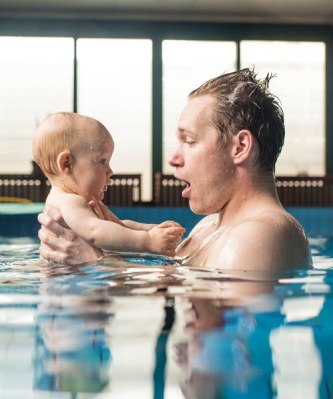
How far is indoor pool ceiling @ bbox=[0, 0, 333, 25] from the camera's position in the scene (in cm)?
1152

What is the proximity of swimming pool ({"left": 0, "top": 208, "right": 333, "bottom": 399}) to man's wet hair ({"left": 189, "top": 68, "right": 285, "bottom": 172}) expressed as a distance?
379 mm

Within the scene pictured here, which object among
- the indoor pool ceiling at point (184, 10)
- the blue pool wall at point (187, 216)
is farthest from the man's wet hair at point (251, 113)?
the indoor pool ceiling at point (184, 10)

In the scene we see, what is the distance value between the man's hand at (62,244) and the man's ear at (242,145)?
1.92 feet

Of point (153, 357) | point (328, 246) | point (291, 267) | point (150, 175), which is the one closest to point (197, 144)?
point (291, 267)

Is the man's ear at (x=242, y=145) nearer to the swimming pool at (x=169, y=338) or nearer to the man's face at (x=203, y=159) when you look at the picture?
the man's face at (x=203, y=159)

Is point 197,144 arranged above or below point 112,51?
below

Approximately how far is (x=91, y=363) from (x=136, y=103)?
35.9 ft

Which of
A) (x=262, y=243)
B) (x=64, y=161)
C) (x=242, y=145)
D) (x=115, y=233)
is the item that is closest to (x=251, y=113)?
(x=242, y=145)

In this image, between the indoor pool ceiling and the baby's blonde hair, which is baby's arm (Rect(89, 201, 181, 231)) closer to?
the baby's blonde hair

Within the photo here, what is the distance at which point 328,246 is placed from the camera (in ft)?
15.6

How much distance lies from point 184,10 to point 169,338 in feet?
36.5

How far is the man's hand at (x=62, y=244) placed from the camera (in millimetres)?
2312

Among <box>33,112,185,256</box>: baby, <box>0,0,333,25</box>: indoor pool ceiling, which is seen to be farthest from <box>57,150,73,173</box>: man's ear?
<box>0,0,333,25</box>: indoor pool ceiling

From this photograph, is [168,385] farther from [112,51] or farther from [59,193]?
[112,51]
